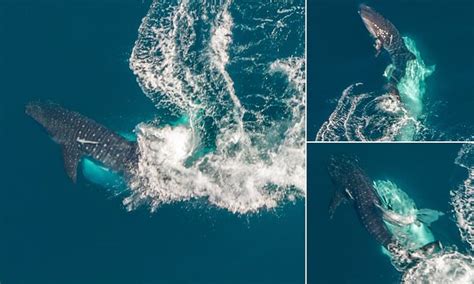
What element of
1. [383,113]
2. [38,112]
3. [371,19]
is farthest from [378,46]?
[38,112]

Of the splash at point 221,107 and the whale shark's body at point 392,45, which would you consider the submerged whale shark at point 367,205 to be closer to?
the splash at point 221,107

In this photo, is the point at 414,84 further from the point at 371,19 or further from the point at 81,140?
the point at 81,140

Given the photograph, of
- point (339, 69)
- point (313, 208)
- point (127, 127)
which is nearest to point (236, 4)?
point (339, 69)

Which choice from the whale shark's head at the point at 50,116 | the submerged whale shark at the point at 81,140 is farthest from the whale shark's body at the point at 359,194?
the whale shark's head at the point at 50,116

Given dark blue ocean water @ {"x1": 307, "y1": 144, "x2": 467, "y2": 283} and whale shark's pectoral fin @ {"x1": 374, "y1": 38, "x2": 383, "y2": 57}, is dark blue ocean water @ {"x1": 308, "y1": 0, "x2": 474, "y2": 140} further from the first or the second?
dark blue ocean water @ {"x1": 307, "y1": 144, "x2": 467, "y2": 283}

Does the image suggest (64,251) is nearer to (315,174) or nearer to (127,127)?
(127,127)
